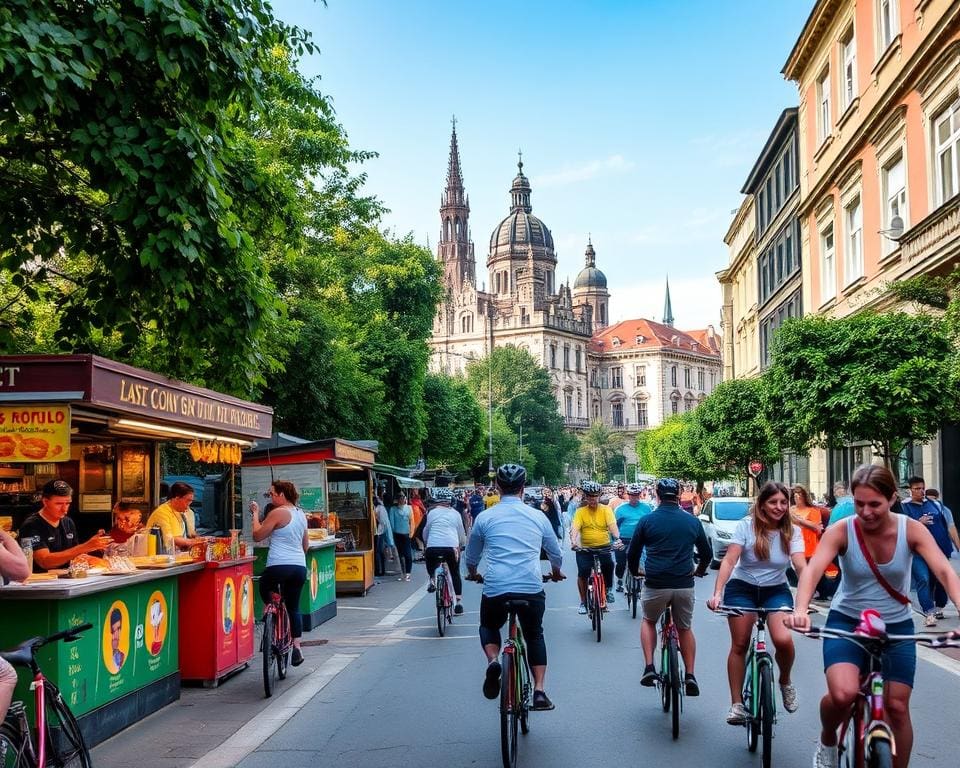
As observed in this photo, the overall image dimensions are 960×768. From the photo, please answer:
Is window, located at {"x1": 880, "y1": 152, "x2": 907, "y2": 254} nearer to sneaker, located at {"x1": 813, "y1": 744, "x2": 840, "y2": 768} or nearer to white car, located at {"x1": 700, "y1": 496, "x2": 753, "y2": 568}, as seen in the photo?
white car, located at {"x1": 700, "y1": 496, "x2": 753, "y2": 568}

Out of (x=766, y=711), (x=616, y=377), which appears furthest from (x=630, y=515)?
(x=616, y=377)

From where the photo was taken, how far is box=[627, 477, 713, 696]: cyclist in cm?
834

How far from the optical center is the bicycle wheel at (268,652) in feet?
31.1

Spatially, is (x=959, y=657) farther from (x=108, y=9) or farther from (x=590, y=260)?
(x=590, y=260)

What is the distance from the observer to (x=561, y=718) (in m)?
8.32

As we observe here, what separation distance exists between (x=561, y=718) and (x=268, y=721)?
6.95 feet

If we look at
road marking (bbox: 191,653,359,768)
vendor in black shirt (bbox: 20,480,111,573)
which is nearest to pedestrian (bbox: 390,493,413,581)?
road marking (bbox: 191,653,359,768)

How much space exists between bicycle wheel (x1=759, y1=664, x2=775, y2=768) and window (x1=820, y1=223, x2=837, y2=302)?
26.1 metres

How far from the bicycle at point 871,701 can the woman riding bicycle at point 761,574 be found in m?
2.02

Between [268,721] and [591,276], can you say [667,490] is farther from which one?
[591,276]

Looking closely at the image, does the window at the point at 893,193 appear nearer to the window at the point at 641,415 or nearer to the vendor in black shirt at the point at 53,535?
the vendor in black shirt at the point at 53,535

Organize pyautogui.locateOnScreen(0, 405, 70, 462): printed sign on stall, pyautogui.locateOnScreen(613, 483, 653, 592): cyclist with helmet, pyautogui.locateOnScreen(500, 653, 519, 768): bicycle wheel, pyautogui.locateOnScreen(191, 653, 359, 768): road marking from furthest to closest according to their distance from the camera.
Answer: pyautogui.locateOnScreen(613, 483, 653, 592): cyclist with helmet → pyautogui.locateOnScreen(0, 405, 70, 462): printed sign on stall → pyautogui.locateOnScreen(191, 653, 359, 768): road marking → pyautogui.locateOnScreen(500, 653, 519, 768): bicycle wheel

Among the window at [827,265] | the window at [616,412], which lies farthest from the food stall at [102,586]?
the window at [616,412]

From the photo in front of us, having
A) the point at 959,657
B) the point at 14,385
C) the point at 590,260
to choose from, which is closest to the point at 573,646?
the point at 959,657
